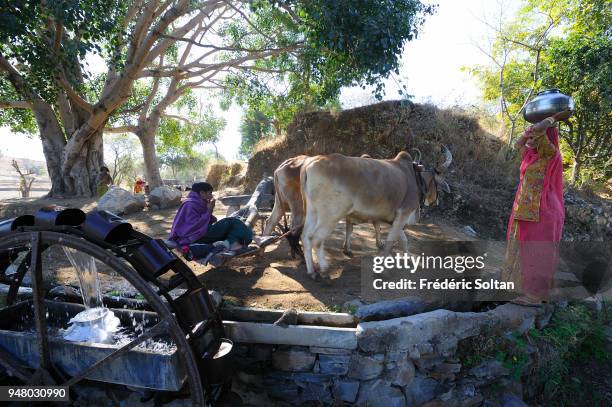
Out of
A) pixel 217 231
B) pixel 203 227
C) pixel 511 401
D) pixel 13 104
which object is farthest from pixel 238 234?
pixel 13 104

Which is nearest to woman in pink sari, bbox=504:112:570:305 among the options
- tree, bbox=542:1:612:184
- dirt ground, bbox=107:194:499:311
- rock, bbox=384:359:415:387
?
rock, bbox=384:359:415:387

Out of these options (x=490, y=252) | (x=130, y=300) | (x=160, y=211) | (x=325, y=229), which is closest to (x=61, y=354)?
(x=130, y=300)

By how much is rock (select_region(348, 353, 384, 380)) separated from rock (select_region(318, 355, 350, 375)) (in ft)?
0.16

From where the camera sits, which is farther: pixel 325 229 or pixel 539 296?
pixel 325 229

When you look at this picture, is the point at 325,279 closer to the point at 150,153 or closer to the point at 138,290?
the point at 138,290

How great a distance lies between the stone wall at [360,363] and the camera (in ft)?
9.82

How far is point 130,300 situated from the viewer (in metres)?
3.46

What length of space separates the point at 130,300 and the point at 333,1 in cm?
477

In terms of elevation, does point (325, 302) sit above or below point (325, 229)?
below

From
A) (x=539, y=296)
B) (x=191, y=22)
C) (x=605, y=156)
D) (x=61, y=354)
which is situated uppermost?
(x=191, y=22)

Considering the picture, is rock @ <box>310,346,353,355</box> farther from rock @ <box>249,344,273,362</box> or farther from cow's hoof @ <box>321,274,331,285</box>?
cow's hoof @ <box>321,274,331,285</box>

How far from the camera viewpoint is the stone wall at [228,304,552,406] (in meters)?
2.99

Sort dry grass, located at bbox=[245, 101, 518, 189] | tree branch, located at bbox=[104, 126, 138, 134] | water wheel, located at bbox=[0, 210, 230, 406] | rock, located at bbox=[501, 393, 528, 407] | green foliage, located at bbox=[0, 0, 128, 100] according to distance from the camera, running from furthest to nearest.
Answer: tree branch, located at bbox=[104, 126, 138, 134] → dry grass, located at bbox=[245, 101, 518, 189] → green foliage, located at bbox=[0, 0, 128, 100] → rock, located at bbox=[501, 393, 528, 407] → water wheel, located at bbox=[0, 210, 230, 406]

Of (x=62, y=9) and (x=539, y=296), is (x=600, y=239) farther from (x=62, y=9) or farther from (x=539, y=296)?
(x=62, y=9)
